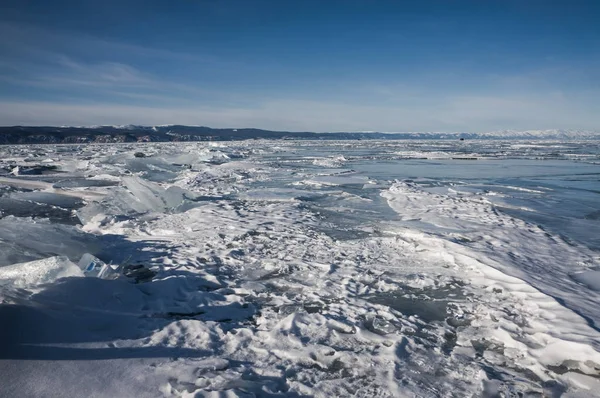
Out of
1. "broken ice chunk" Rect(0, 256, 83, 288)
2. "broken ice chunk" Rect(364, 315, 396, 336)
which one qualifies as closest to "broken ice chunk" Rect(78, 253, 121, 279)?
"broken ice chunk" Rect(0, 256, 83, 288)

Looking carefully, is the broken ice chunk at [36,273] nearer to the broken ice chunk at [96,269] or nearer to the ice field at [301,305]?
the ice field at [301,305]

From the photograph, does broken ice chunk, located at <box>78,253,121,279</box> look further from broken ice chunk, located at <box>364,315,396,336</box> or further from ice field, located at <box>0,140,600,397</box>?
broken ice chunk, located at <box>364,315,396,336</box>

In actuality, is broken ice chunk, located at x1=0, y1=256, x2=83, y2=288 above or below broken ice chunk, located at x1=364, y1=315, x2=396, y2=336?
above

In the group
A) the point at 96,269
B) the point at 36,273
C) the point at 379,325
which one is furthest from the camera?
the point at 96,269

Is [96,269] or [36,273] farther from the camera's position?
[96,269]

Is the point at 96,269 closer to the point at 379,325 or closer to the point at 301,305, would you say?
the point at 301,305

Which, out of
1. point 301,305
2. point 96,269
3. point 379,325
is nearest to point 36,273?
point 96,269

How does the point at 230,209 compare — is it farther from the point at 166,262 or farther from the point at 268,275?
the point at 268,275

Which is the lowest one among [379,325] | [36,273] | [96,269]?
[379,325]
